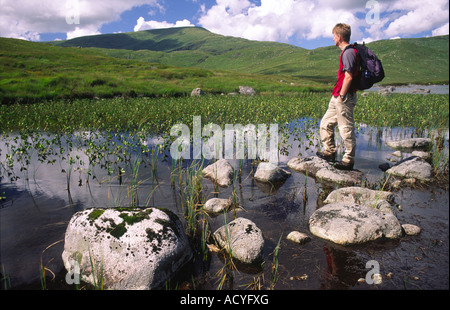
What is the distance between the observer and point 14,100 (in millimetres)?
22438

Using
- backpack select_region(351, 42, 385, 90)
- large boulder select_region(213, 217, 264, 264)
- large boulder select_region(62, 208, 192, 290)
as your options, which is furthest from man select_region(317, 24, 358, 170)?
large boulder select_region(62, 208, 192, 290)

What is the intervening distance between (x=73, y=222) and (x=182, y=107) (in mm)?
15142

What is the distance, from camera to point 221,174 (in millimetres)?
7410

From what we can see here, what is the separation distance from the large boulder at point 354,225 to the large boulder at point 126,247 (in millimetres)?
2380

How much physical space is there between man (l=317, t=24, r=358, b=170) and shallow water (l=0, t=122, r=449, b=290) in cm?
115

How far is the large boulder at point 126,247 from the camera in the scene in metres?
3.56

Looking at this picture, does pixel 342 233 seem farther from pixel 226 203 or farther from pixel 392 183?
pixel 392 183

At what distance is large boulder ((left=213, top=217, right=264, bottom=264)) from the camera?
13.4 feet

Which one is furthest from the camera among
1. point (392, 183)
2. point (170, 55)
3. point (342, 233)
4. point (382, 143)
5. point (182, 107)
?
point (170, 55)

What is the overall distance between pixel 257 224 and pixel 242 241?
3.50ft

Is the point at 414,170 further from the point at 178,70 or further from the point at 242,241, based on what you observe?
the point at 178,70

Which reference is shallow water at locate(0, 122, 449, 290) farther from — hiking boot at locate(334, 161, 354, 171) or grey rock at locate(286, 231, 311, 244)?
hiking boot at locate(334, 161, 354, 171)

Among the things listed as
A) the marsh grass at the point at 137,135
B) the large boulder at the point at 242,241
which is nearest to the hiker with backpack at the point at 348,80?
the marsh grass at the point at 137,135
